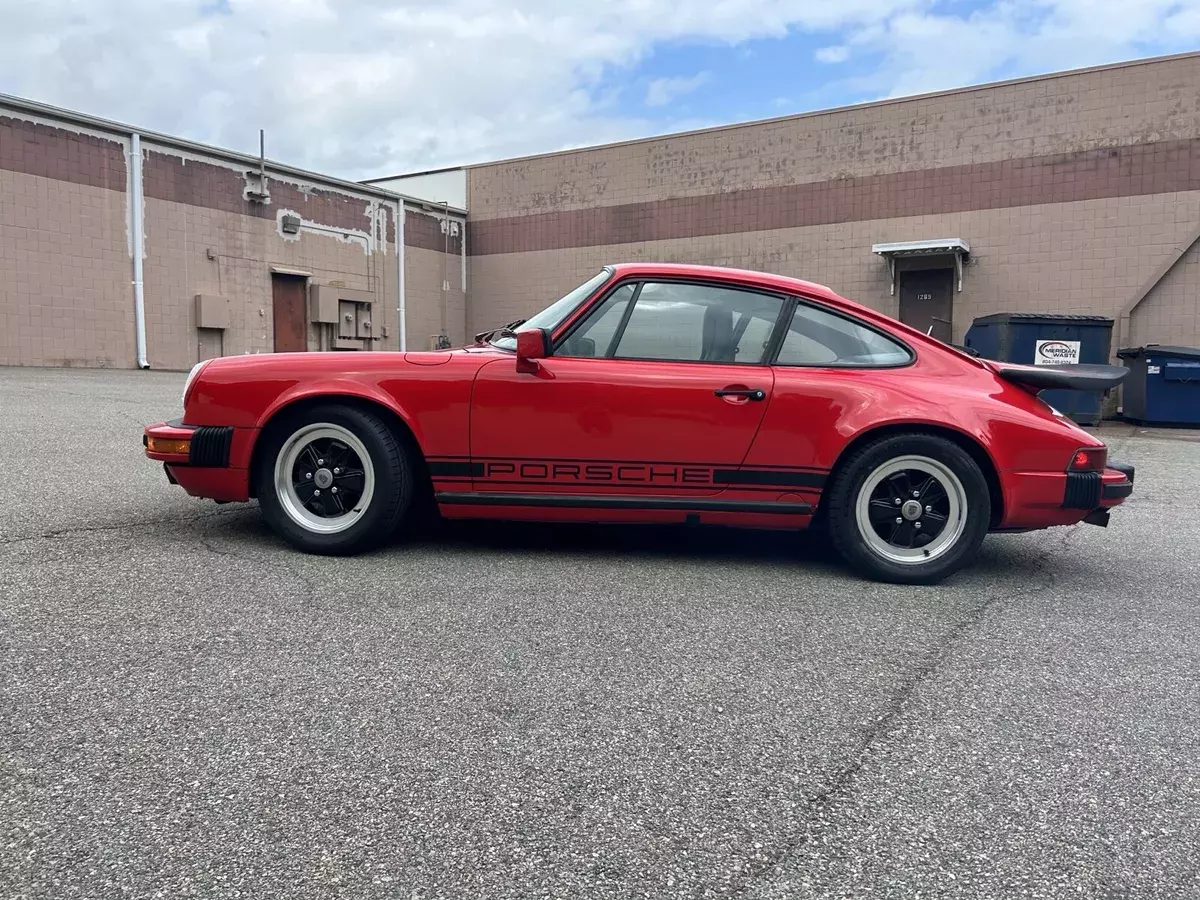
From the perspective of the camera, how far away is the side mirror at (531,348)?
12.0 feet

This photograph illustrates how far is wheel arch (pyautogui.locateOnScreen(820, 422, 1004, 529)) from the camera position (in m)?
3.70

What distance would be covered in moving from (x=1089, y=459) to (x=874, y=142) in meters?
16.0

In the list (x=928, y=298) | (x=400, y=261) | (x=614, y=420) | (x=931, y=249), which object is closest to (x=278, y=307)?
(x=400, y=261)

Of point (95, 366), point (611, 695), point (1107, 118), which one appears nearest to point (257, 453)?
point (611, 695)

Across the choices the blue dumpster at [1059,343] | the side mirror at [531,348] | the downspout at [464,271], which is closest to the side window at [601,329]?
the side mirror at [531,348]

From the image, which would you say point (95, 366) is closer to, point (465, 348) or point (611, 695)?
point (465, 348)

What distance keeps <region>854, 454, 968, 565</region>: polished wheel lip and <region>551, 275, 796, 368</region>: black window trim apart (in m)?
0.70

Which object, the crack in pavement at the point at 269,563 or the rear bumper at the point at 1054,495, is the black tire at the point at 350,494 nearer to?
the crack in pavement at the point at 269,563

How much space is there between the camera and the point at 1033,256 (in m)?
16.4

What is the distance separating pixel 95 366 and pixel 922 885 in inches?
743

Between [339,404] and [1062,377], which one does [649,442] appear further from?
[1062,377]

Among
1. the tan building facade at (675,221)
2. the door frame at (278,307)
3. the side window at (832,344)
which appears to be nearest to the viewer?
the side window at (832,344)

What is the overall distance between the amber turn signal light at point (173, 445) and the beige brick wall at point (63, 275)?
14960mm

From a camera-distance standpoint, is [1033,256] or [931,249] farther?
[931,249]
